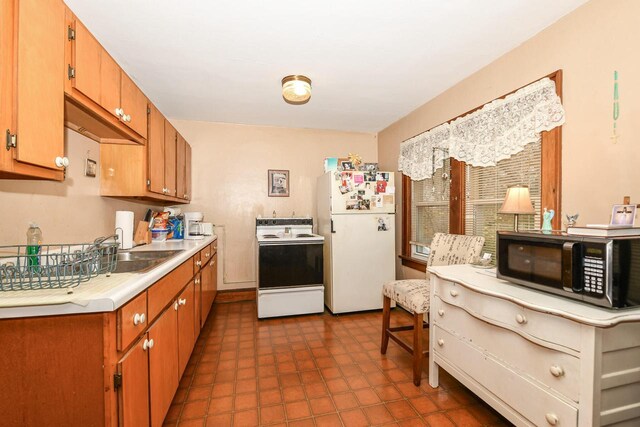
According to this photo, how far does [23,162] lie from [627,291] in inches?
89.4

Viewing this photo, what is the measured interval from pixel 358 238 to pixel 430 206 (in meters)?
0.86

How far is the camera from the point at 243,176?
4.00 metres

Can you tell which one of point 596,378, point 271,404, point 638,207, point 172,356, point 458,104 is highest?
point 458,104

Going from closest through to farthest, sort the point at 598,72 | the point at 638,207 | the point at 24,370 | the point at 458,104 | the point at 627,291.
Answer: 1. the point at 24,370
2. the point at 627,291
3. the point at 638,207
4. the point at 598,72
5. the point at 458,104

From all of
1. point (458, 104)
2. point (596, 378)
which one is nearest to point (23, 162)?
point (596, 378)

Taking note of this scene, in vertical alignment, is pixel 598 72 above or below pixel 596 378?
above

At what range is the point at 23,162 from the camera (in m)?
1.08

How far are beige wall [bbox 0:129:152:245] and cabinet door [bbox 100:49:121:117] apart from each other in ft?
1.50

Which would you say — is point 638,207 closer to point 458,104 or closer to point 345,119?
point 458,104

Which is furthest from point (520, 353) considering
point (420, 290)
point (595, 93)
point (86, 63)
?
point (86, 63)

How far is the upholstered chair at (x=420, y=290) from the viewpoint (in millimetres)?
2062

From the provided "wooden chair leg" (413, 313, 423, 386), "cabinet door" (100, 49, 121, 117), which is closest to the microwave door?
"wooden chair leg" (413, 313, 423, 386)

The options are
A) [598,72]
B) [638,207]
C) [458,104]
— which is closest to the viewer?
[638,207]

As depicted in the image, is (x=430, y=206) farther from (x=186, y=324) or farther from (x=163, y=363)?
(x=163, y=363)
